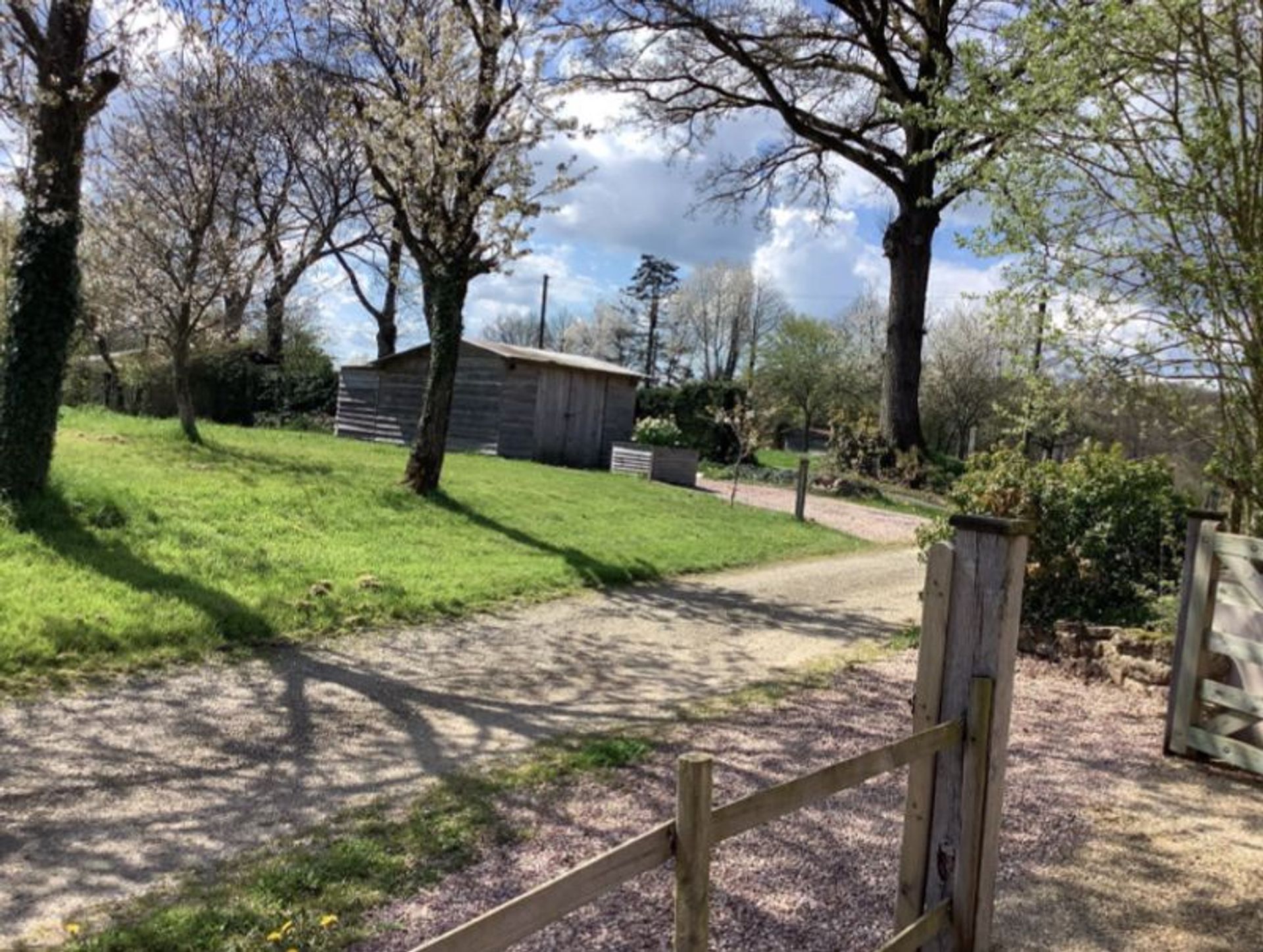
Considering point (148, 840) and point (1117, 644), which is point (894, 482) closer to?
point (1117, 644)

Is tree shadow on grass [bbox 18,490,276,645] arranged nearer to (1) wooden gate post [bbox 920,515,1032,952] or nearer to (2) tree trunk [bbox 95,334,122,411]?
(1) wooden gate post [bbox 920,515,1032,952]

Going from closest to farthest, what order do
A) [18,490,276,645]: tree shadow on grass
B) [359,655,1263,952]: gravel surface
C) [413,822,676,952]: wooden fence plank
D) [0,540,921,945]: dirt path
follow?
[413,822,676,952]: wooden fence plank, [359,655,1263,952]: gravel surface, [0,540,921,945]: dirt path, [18,490,276,645]: tree shadow on grass

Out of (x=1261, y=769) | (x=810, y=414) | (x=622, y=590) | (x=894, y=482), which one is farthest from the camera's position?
(x=810, y=414)

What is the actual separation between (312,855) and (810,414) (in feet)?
150

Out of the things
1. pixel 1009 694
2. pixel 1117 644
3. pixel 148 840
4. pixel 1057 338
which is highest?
pixel 1057 338

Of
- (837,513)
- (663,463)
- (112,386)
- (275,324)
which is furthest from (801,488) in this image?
(112,386)

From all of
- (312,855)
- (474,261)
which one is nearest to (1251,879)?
(312,855)

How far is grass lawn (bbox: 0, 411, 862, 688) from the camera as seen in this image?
653 centimetres

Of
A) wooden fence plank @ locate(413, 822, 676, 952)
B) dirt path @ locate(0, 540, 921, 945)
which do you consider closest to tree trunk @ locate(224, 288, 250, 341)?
dirt path @ locate(0, 540, 921, 945)

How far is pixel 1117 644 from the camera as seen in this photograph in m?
7.11

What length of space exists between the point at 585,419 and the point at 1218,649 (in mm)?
20638

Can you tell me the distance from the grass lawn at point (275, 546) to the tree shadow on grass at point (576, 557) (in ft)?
0.11

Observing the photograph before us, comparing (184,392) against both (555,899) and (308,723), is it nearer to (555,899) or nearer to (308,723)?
(308,723)

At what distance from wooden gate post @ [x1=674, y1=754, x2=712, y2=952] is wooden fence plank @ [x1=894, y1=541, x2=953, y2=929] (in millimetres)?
1032
